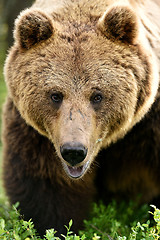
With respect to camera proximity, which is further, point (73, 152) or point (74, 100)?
point (74, 100)

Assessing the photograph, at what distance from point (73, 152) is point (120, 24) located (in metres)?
1.41

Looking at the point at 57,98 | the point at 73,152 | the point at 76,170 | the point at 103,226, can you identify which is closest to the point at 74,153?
the point at 73,152

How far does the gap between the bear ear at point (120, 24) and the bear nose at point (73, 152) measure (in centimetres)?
129

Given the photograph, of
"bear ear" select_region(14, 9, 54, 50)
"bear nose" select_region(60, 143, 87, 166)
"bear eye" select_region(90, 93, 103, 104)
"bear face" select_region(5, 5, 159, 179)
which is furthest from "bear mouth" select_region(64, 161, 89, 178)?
"bear ear" select_region(14, 9, 54, 50)

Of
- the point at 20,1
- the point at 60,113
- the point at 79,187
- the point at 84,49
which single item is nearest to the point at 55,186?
the point at 79,187

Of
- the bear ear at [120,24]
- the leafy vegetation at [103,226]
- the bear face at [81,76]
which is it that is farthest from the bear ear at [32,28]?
the leafy vegetation at [103,226]

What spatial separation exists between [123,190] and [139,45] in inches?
108

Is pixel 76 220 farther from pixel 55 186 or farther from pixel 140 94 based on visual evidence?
pixel 140 94

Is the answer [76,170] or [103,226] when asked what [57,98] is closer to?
[76,170]

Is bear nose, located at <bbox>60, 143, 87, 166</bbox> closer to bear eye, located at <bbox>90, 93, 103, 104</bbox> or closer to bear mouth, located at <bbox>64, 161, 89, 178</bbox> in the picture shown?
bear mouth, located at <bbox>64, 161, 89, 178</bbox>

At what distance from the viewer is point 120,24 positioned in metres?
4.65

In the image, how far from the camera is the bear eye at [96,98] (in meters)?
4.48

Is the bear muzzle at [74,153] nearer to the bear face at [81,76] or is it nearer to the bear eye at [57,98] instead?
the bear face at [81,76]

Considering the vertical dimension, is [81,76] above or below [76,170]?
above
